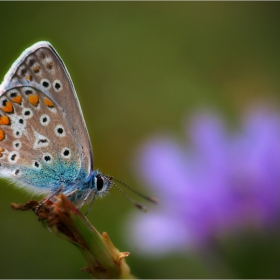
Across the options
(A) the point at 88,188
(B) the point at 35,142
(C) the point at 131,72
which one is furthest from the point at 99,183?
(C) the point at 131,72

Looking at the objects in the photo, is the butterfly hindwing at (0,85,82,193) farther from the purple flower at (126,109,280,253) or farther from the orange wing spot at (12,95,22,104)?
the purple flower at (126,109,280,253)

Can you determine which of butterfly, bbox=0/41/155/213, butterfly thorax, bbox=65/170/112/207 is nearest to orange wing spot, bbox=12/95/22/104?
butterfly, bbox=0/41/155/213

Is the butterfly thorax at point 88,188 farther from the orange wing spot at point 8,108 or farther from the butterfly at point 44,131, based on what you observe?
the orange wing spot at point 8,108

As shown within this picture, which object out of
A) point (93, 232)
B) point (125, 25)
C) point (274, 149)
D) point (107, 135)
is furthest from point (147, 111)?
point (93, 232)

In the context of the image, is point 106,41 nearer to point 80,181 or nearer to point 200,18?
point 200,18

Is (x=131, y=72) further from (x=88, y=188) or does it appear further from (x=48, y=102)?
(x=88, y=188)

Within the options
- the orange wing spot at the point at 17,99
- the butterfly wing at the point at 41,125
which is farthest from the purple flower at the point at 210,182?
the orange wing spot at the point at 17,99
